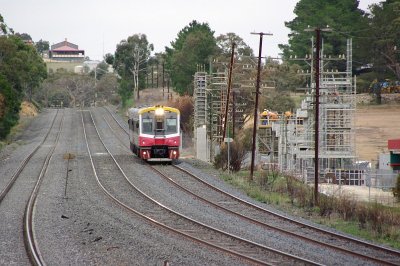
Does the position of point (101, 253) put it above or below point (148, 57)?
below

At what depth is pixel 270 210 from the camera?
23.4 meters

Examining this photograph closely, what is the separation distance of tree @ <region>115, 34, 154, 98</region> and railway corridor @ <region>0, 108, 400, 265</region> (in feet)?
222

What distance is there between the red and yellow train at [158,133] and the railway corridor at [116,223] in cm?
107

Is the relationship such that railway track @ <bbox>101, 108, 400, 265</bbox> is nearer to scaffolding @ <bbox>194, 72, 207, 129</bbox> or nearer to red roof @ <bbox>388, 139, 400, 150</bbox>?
red roof @ <bbox>388, 139, 400, 150</bbox>

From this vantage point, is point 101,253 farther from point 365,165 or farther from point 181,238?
point 365,165

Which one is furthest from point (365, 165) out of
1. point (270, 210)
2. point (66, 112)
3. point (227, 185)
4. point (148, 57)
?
point (148, 57)

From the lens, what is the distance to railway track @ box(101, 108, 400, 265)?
16241 millimetres

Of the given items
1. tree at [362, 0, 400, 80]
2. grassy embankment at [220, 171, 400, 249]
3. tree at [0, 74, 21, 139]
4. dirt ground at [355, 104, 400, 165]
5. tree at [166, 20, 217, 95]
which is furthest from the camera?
tree at [166, 20, 217, 95]

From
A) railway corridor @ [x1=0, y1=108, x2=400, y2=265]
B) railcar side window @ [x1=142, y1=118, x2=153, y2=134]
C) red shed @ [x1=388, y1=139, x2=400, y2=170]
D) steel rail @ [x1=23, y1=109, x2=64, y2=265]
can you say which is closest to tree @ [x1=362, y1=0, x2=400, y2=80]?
red shed @ [x1=388, y1=139, x2=400, y2=170]

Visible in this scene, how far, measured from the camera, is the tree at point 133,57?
107 metres

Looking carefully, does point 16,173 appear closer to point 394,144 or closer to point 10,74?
point 394,144

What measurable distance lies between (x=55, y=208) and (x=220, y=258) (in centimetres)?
914

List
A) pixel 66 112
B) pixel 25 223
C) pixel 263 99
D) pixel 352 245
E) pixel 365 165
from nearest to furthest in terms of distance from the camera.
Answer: pixel 352 245, pixel 25 223, pixel 365 165, pixel 263 99, pixel 66 112

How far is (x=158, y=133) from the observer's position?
37.1 metres
